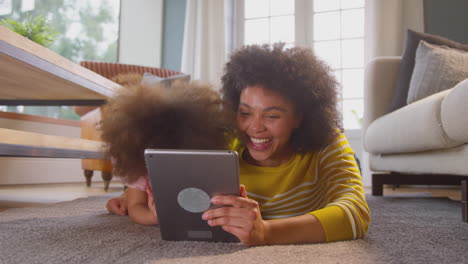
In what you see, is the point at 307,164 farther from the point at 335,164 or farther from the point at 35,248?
the point at 35,248

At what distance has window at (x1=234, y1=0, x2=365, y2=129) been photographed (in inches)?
139

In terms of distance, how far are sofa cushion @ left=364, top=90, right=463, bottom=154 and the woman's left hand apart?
0.85m

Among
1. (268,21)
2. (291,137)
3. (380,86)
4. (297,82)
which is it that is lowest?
(291,137)

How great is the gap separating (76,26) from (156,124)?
338 centimetres

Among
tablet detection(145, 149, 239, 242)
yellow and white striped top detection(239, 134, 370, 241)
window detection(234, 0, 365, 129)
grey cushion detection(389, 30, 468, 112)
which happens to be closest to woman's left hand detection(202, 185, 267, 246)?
tablet detection(145, 149, 239, 242)

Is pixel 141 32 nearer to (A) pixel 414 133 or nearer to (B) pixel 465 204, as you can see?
(A) pixel 414 133

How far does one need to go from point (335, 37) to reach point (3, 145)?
3014 millimetres

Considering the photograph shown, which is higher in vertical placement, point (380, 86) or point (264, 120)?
point (380, 86)

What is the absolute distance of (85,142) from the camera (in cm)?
172

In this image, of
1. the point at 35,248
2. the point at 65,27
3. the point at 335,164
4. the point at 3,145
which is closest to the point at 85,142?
the point at 3,145

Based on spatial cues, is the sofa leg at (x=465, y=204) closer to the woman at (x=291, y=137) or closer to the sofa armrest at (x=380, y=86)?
the woman at (x=291, y=137)

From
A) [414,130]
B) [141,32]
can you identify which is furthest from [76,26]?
[414,130]

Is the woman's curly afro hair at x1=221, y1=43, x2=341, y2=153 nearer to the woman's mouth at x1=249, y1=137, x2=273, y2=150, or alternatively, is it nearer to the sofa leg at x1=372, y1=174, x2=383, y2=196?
the woman's mouth at x1=249, y1=137, x2=273, y2=150

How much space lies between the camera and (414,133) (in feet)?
4.72
